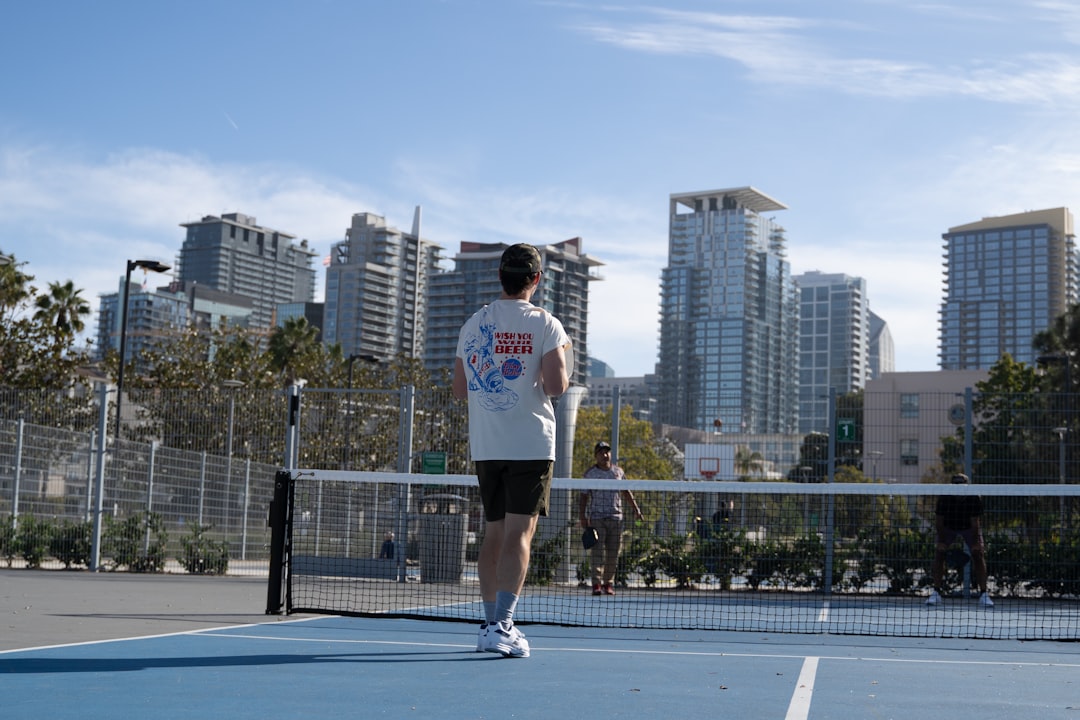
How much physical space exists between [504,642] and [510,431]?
1.06 metres

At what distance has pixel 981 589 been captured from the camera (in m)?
14.3

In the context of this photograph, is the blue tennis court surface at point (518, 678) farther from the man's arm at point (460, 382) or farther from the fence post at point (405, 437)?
the fence post at point (405, 437)

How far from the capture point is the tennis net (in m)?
12.7

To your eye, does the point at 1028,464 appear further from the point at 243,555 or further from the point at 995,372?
the point at 995,372

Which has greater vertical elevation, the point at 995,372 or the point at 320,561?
the point at 995,372

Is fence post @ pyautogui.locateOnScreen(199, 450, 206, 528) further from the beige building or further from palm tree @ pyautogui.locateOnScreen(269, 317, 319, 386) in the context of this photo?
palm tree @ pyautogui.locateOnScreen(269, 317, 319, 386)

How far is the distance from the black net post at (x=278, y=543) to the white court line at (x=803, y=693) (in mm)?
3877

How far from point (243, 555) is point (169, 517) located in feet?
4.63

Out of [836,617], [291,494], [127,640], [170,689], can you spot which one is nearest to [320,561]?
[291,494]

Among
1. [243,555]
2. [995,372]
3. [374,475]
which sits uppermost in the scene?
[995,372]

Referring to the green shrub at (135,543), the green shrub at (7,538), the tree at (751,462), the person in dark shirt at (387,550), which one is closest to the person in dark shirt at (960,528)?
the tree at (751,462)

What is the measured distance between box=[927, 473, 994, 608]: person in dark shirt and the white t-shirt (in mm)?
9017

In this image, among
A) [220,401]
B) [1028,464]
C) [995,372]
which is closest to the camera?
[1028,464]

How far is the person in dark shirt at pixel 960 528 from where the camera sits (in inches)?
556
